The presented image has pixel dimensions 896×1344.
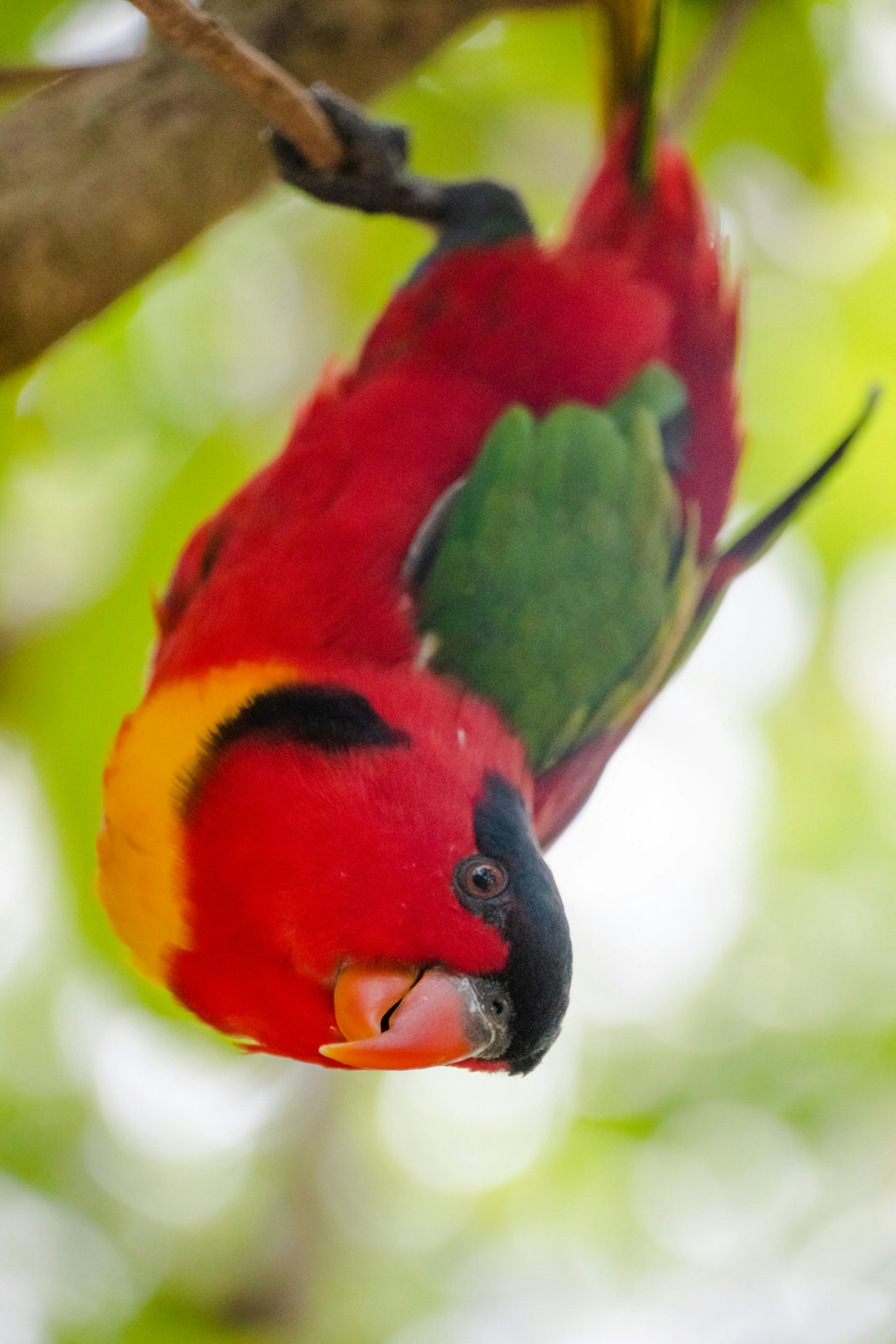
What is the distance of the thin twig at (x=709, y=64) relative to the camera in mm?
3283

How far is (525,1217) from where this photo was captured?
4.26 metres

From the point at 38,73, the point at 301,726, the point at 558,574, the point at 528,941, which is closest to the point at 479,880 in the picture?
the point at 528,941

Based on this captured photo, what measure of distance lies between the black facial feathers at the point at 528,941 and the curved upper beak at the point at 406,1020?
2.4 inches

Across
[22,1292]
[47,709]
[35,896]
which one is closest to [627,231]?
[47,709]

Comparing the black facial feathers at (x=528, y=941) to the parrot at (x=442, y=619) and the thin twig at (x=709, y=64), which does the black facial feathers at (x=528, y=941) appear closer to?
the parrot at (x=442, y=619)

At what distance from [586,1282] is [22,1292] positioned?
5.94 ft

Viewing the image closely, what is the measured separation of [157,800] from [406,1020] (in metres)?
0.62

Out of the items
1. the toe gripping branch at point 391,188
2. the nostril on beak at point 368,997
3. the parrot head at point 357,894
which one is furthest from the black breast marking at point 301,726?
the toe gripping branch at point 391,188

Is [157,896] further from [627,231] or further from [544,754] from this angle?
[627,231]

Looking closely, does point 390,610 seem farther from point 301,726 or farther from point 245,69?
point 245,69

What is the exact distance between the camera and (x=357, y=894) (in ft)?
6.40

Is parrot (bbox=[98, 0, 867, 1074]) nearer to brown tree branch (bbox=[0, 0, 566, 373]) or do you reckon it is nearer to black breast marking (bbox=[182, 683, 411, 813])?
black breast marking (bbox=[182, 683, 411, 813])

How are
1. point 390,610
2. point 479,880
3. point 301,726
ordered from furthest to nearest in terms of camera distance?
point 390,610 < point 301,726 < point 479,880

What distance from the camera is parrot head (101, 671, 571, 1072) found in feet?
6.39
